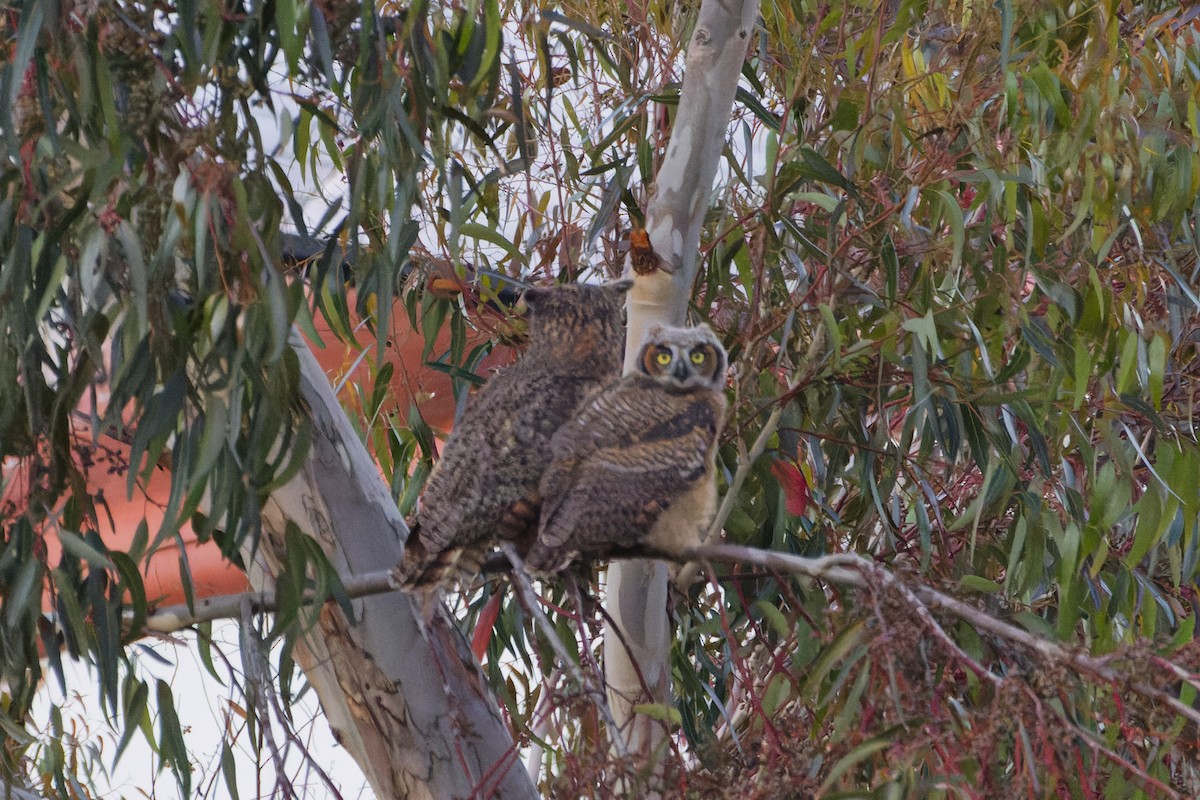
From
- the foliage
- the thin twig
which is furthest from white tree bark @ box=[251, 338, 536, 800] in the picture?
the thin twig

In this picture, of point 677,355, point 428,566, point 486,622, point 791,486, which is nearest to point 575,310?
point 677,355

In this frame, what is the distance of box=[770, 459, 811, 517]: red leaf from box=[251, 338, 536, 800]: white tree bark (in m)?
0.58

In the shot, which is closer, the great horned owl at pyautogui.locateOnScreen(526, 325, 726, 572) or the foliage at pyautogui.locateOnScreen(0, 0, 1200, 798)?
the foliage at pyautogui.locateOnScreen(0, 0, 1200, 798)

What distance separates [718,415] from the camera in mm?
2027

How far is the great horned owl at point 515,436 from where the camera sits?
172 centimetres

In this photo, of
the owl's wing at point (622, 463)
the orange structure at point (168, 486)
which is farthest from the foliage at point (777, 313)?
the orange structure at point (168, 486)

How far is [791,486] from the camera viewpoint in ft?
7.00

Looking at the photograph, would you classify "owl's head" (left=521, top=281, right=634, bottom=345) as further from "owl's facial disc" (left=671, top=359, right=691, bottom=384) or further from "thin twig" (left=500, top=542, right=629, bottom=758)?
"thin twig" (left=500, top=542, right=629, bottom=758)

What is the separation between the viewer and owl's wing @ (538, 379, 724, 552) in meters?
1.74

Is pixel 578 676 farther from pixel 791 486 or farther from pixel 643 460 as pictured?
pixel 791 486

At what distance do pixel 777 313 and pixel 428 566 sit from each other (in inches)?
29.7

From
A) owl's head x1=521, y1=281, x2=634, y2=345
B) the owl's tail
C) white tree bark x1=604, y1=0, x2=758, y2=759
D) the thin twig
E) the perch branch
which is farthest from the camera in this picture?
owl's head x1=521, y1=281, x2=634, y2=345

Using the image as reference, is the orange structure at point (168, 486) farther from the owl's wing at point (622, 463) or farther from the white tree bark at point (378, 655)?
the owl's wing at point (622, 463)

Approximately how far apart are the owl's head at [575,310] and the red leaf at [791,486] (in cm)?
34
